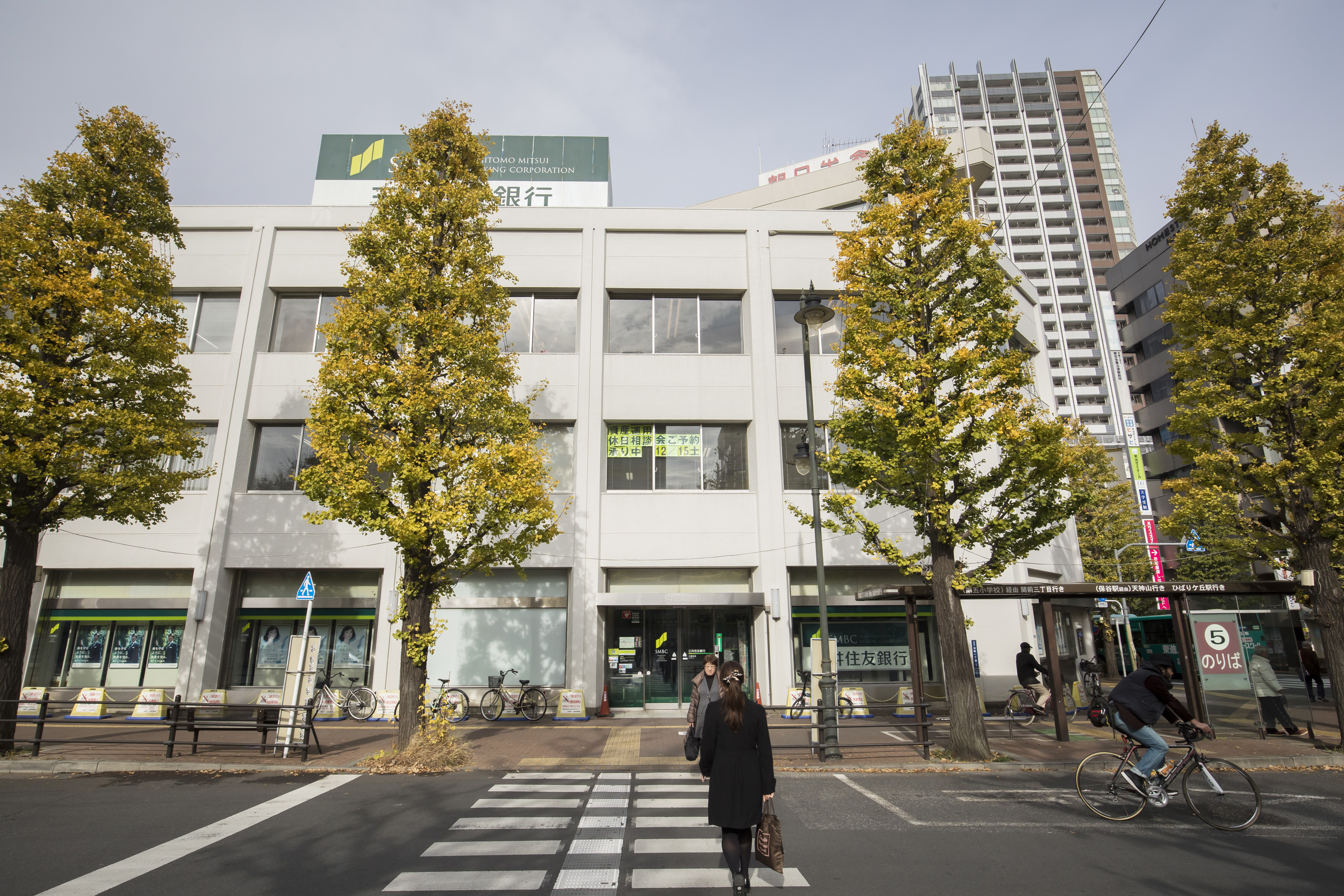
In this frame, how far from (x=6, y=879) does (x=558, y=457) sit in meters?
13.6

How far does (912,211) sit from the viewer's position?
1283 cm

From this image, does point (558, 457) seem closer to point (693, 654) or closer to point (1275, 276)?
point (693, 654)

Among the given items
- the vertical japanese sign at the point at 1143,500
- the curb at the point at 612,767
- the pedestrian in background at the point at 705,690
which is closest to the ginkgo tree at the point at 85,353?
the curb at the point at 612,767

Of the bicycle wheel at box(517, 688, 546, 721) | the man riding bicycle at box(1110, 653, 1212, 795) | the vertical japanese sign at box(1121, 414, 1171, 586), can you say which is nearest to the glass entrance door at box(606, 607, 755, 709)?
the bicycle wheel at box(517, 688, 546, 721)

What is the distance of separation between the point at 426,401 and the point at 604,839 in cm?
753

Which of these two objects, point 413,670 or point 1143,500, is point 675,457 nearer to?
point 413,670

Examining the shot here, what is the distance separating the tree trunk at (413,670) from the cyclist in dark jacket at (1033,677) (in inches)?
531

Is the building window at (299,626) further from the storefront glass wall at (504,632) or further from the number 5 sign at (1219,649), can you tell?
the number 5 sign at (1219,649)

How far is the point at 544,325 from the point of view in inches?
778

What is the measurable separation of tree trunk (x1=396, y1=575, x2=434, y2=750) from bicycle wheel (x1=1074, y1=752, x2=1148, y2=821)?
9.97 m

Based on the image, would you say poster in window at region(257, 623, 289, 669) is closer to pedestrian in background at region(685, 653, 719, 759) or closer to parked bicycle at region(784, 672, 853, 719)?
parked bicycle at region(784, 672, 853, 719)

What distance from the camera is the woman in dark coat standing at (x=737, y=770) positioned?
4.80 meters

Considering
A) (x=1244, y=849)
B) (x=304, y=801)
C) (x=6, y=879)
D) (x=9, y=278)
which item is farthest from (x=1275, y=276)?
(x=9, y=278)

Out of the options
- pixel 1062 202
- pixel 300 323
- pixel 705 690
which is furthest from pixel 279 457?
pixel 1062 202
